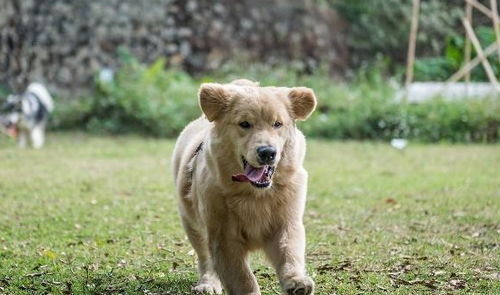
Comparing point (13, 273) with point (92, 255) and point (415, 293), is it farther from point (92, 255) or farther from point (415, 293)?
point (415, 293)

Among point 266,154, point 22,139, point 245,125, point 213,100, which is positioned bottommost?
point 22,139

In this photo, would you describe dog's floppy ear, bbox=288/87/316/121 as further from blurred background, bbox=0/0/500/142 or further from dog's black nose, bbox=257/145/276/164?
blurred background, bbox=0/0/500/142

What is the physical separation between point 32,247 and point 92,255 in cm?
69

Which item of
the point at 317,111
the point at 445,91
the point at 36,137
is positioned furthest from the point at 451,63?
the point at 36,137

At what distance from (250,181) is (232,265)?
21.8 inches

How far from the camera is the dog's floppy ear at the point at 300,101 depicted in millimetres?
5641

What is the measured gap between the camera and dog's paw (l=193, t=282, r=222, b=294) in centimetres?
606

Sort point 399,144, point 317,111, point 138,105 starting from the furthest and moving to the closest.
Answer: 1. point 317,111
2. point 138,105
3. point 399,144

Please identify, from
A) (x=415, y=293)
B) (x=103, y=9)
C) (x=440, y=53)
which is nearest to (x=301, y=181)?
(x=415, y=293)

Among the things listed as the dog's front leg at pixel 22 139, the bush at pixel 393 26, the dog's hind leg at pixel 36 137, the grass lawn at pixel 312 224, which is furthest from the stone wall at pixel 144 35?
the grass lawn at pixel 312 224

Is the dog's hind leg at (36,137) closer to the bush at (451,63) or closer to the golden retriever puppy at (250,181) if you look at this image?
the bush at (451,63)

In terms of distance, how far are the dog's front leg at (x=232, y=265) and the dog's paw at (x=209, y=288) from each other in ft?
2.08

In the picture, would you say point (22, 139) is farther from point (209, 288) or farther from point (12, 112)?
point (209, 288)

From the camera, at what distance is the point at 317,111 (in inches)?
708
